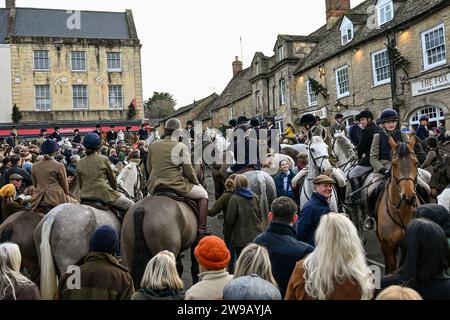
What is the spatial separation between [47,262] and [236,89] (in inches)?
1676

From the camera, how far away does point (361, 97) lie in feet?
83.7

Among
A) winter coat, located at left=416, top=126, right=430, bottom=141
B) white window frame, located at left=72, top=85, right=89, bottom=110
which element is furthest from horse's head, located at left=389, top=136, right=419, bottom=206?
white window frame, located at left=72, top=85, right=89, bottom=110

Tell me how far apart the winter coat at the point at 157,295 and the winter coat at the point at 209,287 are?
0.10m

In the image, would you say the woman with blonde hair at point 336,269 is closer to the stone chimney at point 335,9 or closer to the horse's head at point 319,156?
the horse's head at point 319,156

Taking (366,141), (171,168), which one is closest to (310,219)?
(171,168)

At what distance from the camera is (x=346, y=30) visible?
27703 mm

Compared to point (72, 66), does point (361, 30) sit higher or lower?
lower

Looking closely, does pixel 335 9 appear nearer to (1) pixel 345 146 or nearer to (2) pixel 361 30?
(2) pixel 361 30

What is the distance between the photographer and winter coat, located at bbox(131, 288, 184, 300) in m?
3.64

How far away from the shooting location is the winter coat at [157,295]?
3.64 m

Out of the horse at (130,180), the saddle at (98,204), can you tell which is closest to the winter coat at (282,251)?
the saddle at (98,204)

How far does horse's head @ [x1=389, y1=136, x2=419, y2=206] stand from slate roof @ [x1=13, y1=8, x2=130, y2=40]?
35924 mm
